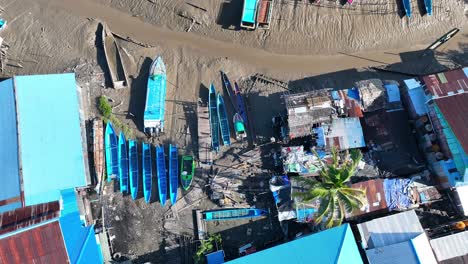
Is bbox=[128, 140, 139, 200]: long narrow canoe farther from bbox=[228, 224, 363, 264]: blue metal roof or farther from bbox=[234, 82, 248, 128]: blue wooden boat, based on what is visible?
bbox=[228, 224, 363, 264]: blue metal roof

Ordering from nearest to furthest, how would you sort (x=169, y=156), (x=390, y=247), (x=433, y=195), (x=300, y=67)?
(x=390, y=247)
(x=433, y=195)
(x=169, y=156)
(x=300, y=67)

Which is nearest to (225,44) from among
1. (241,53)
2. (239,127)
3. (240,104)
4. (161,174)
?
(241,53)

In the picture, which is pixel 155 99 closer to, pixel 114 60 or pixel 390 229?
pixel 114 60

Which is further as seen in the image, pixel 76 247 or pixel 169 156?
pixel 169 156

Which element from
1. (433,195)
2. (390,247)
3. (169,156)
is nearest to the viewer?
(390,247)

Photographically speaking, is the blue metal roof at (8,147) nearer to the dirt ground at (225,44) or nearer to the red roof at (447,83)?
the dirt ground at (225,44)

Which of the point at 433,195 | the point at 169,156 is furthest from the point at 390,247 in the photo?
the point at 169,156

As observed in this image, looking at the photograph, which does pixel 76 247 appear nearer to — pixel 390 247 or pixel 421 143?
pixel 390 247

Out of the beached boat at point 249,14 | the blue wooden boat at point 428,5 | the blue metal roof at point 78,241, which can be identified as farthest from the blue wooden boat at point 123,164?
the blue wooden boat at point 428,5

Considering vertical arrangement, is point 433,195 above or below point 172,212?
below
